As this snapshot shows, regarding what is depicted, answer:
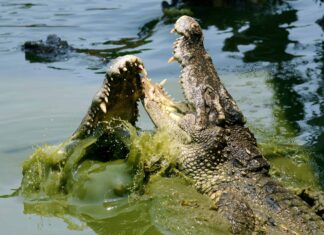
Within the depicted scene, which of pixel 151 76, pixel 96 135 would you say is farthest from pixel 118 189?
pixel 151 76

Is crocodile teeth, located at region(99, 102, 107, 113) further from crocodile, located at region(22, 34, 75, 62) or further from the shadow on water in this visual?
crocodile, located at region(22, 34, 75, 62)

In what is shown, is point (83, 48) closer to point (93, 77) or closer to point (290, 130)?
point (93, 77)

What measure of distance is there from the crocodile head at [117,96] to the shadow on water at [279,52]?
177 cm

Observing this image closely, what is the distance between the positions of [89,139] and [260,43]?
531 centimetres

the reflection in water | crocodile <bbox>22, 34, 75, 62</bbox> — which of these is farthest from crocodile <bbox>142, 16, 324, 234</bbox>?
crocodile <bbox>22, 34, 75, 62</bbox>

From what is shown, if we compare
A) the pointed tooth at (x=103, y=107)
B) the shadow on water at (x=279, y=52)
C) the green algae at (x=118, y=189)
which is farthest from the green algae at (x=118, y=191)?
the shadow on water at (x=279, y=52)

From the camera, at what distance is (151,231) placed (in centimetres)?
485

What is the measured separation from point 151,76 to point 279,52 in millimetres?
2150

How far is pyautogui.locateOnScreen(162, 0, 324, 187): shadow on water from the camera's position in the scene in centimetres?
722

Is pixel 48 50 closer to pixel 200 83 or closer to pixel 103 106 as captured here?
pixel 200 83

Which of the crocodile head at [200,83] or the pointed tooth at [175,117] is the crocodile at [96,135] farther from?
the crocodile head at [200,83]

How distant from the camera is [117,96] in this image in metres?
5.40

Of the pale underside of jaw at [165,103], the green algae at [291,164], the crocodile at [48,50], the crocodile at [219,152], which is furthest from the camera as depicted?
the crocodile at [48,50]

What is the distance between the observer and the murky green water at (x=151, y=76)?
5.10m
